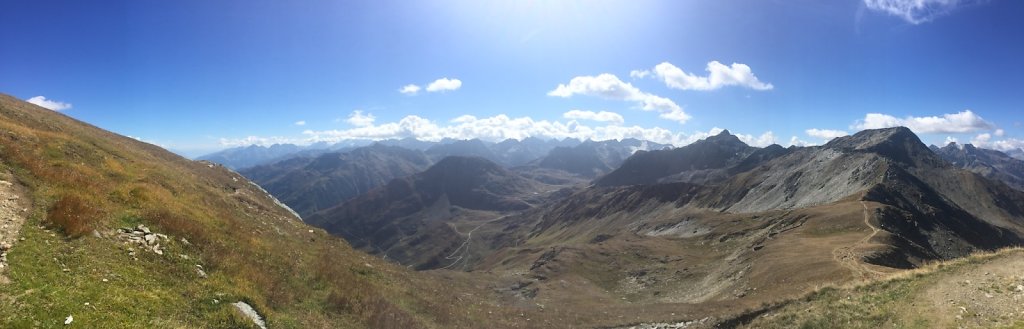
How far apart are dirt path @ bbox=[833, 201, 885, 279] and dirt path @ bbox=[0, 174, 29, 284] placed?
1947 inches

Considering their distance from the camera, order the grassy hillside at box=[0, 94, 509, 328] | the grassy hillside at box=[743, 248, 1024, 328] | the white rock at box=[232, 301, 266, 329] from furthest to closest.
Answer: the grassy hillside at box=[743, 248, 1024, 328] < the white rock at box=[232, 301, 266, 329] < the grassy hillside at box=[0, 94, 509, 328]

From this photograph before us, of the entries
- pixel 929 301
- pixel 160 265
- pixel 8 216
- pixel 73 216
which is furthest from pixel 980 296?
pixel 8 216

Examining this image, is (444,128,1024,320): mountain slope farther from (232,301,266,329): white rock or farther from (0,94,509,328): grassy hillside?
(232,301,266,329): white rock

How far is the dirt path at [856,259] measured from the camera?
4306 centimetres

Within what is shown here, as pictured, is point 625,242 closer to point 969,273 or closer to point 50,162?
point 969,273

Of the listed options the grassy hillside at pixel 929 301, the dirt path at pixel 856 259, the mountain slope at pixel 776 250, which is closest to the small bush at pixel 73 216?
the grassy hillside at pixel 929 301

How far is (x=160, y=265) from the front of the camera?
2067 centimetres

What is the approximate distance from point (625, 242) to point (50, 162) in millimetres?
105515

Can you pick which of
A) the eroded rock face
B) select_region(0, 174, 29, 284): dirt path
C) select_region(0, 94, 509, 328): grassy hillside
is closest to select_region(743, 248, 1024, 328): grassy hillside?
select_region(0, 94, 509, 328): grassy hillside

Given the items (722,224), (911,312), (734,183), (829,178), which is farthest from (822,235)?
(734,183)

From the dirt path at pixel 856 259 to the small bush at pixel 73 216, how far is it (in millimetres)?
48787

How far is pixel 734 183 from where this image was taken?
651 ft

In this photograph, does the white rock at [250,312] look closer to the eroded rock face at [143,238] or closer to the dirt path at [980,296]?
the eroded rock face at [143,238]

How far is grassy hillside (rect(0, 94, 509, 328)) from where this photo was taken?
15.6 m
